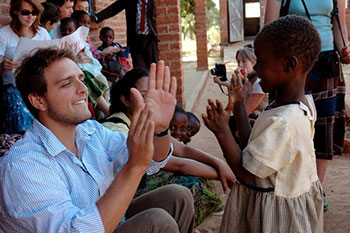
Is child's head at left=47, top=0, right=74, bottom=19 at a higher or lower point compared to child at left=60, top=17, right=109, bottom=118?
higher

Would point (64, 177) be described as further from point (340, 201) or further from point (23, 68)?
point (340, 201)

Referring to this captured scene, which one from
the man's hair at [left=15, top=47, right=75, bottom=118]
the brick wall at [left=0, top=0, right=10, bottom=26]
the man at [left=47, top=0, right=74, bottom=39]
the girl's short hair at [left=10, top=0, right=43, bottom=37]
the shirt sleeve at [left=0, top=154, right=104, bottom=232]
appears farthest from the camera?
the man at [left=47, top=0, right=74, bottom=39]

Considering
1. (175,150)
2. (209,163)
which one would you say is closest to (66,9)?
(175,150)

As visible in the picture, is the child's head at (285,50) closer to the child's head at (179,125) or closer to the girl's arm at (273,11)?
the girl's arm at (273,11)

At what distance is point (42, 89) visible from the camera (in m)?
1.69

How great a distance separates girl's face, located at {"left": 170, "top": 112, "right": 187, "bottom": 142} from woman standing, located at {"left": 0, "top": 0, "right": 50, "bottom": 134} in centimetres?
116

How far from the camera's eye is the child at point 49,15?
152 inches

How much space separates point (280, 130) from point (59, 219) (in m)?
0.95

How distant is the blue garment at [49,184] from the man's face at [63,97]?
0.09 metres

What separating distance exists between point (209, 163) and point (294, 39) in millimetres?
1082

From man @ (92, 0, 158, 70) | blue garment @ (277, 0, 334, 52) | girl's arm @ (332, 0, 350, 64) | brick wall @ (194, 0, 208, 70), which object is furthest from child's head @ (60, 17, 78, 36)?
brick wall @ (194, 0, 208, 70)

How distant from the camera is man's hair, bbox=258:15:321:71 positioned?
1.77 meters

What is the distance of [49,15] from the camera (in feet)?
12.8

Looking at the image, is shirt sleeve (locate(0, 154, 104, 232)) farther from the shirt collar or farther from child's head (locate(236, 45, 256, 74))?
child's head (locate(236, 45, 256, 74))
